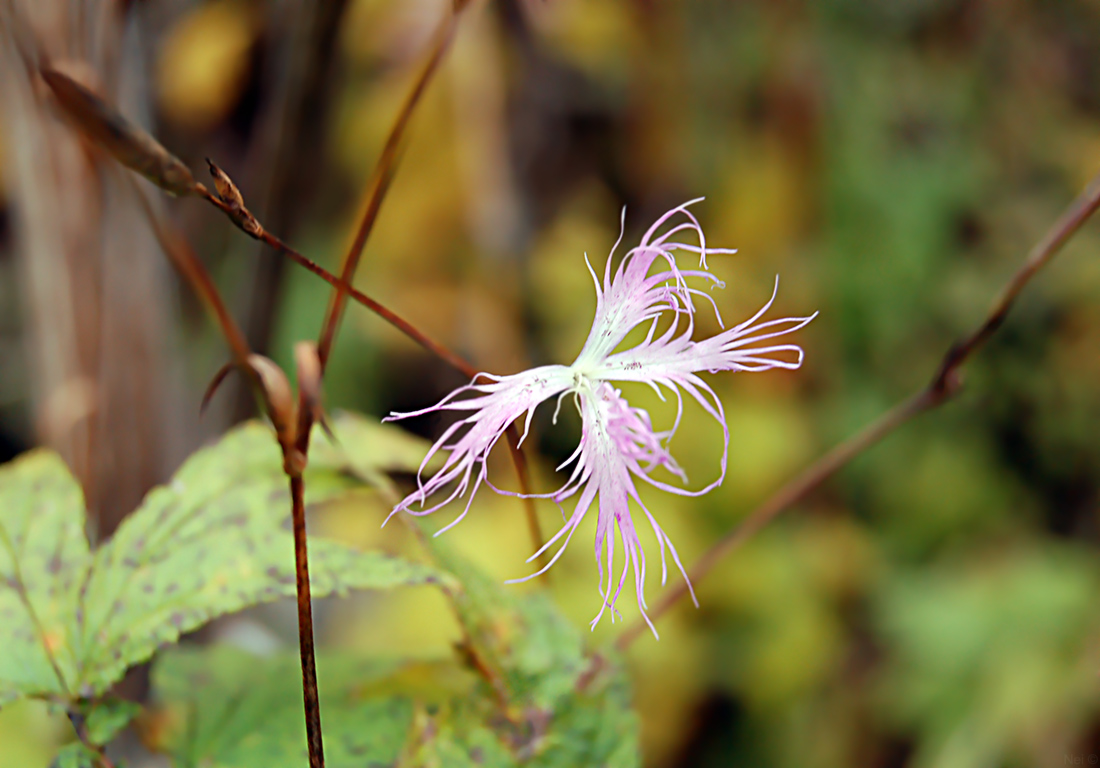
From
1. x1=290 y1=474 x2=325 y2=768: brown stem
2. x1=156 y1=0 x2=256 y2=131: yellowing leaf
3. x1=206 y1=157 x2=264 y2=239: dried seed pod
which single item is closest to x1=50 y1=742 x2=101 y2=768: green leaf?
x1=290 y1=474 x2=325 y2=768: brown stem

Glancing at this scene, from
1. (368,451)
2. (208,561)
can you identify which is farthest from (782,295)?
(208,561)

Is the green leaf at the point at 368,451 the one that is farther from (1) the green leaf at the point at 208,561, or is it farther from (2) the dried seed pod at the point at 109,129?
(2) the dried seed pod at the point at 109,129

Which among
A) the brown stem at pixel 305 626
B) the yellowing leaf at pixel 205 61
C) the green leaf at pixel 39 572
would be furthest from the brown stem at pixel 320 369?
the yellowing leaf at pixel 205 61

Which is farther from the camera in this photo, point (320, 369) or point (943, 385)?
point (943, 385)

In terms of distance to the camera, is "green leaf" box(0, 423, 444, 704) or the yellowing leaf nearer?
"green leaf" box(0, 423, 444, 704)

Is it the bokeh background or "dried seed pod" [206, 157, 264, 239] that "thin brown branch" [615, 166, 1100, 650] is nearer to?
"dried seed pod" [206, 157, 264, 239]

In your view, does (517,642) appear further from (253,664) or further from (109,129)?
(109,129)
